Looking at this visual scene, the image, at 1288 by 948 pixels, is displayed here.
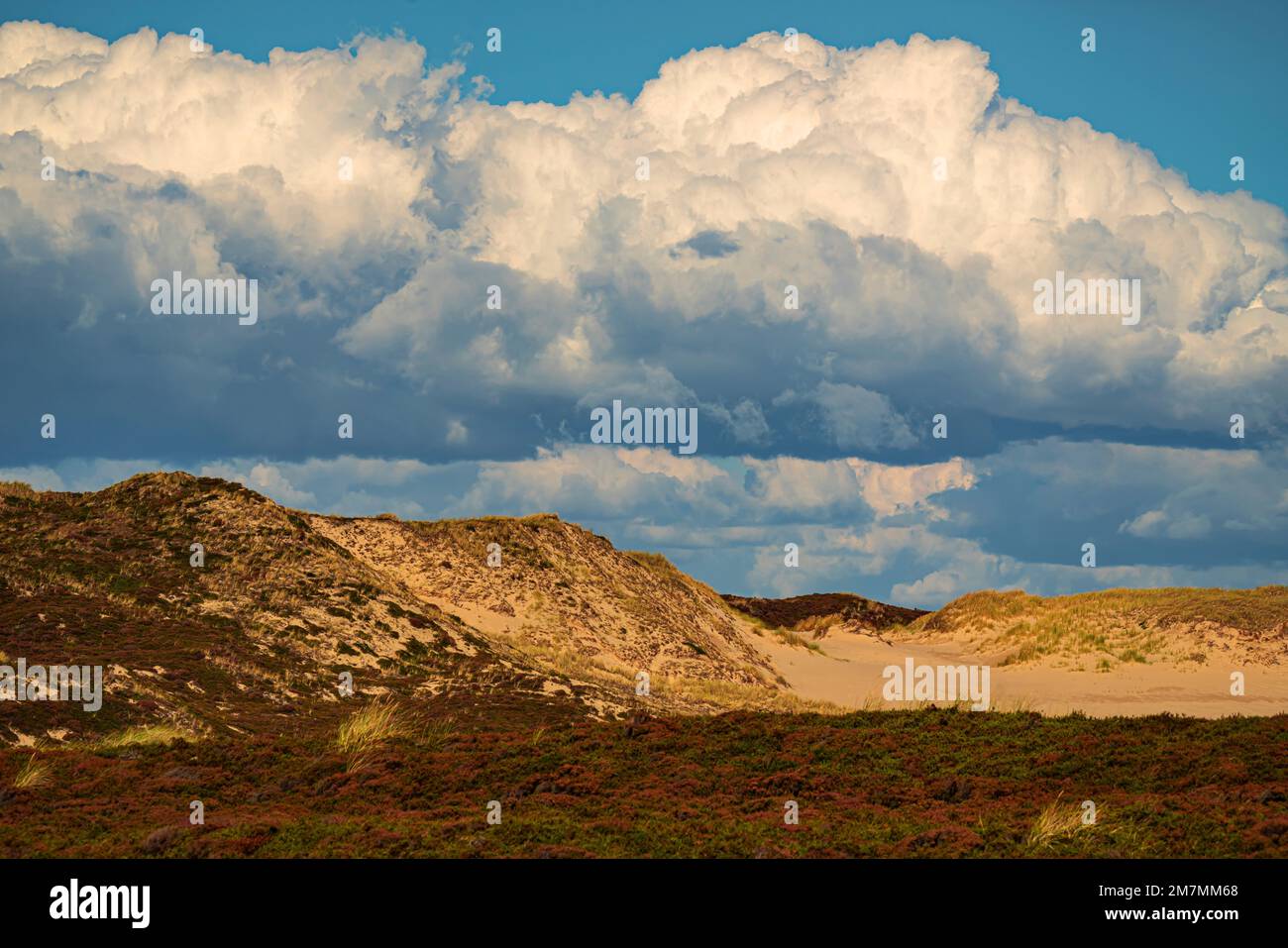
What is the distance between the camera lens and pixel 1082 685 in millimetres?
54875

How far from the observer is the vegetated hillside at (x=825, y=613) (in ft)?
315

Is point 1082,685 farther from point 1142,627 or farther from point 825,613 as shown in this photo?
point 825,613

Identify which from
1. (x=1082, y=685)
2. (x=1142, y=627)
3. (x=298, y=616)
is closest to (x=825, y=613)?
(x=1142, y=627)

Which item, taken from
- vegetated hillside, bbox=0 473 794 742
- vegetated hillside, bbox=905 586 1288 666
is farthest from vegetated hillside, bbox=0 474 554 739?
vegetated hillside, bbox=905 586 1288 666

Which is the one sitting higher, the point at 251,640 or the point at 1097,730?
the point at 251,640

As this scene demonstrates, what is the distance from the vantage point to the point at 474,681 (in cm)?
4588

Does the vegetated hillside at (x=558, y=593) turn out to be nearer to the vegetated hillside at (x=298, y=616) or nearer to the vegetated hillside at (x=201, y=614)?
the vegetated hillside at (x=298, y=616)

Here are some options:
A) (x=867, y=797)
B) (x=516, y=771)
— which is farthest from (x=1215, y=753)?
(x=516, y=771)

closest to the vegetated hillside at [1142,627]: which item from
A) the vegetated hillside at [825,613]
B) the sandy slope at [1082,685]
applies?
the sandy slope at [1082,685]

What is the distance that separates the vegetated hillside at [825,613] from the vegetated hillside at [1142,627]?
47.7 feet
